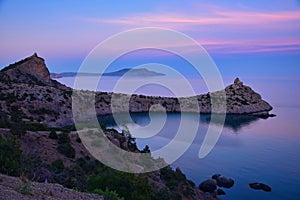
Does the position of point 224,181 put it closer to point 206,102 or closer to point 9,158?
point 9,158

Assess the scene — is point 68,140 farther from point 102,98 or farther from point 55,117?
point 102,98

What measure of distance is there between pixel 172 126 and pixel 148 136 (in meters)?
10.6

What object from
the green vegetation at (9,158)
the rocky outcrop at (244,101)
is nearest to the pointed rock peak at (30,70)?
the rocky outcrop at (244,101)

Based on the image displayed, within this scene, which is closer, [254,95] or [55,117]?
[55,117]

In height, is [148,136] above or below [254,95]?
below

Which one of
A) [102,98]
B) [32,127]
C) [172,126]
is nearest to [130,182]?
[32,127]

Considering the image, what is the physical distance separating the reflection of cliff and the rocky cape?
8.13 feet

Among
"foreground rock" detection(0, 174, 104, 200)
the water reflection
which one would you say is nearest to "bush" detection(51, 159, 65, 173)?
"foreground rock" detection(0, 174, 104, 200)

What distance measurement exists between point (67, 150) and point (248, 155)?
81.7ft

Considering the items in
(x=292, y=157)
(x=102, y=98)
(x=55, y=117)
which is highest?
(x=102, y=98)

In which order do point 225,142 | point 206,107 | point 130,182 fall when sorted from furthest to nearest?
point 206,107 → point 225,142 → point 130,182

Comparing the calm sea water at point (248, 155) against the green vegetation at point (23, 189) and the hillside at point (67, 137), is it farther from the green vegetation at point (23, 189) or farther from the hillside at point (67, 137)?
the green vegetation at point (23, 189)

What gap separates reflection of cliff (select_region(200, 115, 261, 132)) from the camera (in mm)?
57503

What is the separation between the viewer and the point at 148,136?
45250mm
